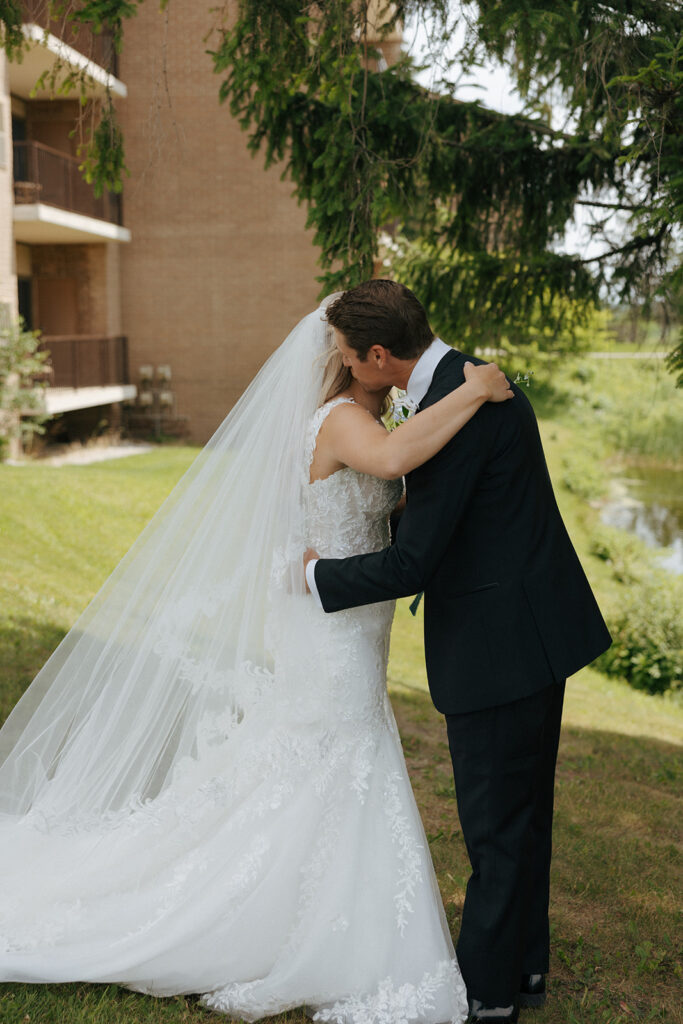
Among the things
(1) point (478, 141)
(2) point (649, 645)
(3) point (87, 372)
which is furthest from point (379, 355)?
(3) point (87, 372)

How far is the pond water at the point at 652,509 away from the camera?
20830 mm

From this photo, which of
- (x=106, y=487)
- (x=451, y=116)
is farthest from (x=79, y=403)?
(x=451, y=116)

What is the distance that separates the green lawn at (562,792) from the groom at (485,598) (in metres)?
0.52

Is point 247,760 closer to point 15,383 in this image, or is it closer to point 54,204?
point 15,383

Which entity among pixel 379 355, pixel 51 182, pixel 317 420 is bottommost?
pixel 317 420

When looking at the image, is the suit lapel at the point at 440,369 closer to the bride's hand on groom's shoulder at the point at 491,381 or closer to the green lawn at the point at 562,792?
the bride's hand on groom's shoulder at the point at 491,381

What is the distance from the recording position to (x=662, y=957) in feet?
11.6

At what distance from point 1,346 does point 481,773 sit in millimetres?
14741

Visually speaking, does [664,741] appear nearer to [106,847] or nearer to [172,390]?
[106,847]

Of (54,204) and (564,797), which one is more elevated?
(54,204)

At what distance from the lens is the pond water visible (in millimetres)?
20830

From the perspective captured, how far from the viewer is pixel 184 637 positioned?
3.56 m

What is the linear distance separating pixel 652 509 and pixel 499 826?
2192cm

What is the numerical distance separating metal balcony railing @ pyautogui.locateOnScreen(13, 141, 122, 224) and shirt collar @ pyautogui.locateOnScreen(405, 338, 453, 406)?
54.6 feet
